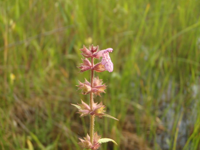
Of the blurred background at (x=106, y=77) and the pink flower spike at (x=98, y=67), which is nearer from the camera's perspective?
the pink flower spike at (x=98, y=67)

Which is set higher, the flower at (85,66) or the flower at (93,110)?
the flower at (85,66)

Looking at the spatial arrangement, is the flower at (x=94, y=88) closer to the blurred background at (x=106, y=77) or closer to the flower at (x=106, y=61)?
the flower at (x=106, y=61)

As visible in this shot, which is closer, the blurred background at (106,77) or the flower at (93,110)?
the flower at (93,110)

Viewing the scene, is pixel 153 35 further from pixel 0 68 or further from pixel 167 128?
pixel 0 68

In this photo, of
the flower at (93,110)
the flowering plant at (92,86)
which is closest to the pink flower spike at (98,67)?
the flowering plant at (92,86)

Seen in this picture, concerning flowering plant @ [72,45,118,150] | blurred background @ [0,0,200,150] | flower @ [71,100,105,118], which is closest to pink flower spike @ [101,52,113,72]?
flowering plant @ [72,45,118,150]

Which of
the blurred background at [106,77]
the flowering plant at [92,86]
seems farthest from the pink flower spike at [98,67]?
the blurred background at [106,77]

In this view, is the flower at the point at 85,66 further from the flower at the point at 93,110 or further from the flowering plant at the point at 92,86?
the flower at the point at 93,110

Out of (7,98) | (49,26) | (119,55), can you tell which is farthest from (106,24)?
(7,98)

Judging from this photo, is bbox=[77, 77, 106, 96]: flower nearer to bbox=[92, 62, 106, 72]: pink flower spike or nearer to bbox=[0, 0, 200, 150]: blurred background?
bbox=[92, 62, 106, 72]: pink flower spike

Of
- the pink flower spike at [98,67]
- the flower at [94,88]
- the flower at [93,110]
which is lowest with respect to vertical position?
the flower at [93,110]
